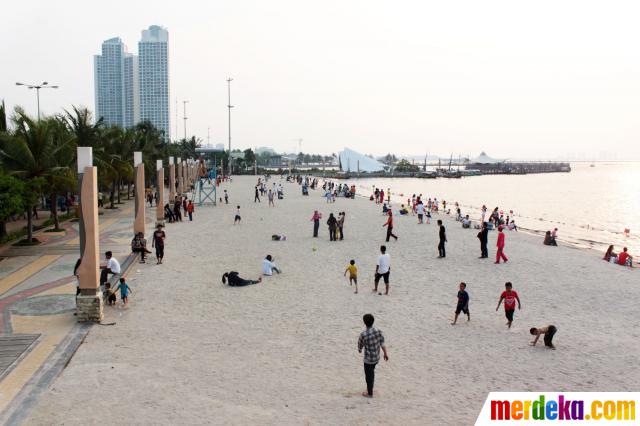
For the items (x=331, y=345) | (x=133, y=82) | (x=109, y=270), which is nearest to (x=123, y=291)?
(x=109, y=270)

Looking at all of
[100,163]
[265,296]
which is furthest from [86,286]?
[100,163]

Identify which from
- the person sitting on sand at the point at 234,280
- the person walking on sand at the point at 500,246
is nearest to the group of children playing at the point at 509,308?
the person sitting on sand at the point at 234,280

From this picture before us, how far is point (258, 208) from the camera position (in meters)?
34.8

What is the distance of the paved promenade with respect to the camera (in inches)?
295

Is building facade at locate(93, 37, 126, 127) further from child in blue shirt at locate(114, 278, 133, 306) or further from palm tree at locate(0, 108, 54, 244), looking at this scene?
child in blue shirt at locate(114, 278, 133, 306)

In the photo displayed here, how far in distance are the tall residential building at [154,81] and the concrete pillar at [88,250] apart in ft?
402

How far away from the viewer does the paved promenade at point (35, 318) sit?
7504 mm

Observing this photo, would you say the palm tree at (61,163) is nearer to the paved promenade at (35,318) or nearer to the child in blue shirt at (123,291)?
the paved promenade at (35,318)

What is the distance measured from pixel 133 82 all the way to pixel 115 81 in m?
4.00

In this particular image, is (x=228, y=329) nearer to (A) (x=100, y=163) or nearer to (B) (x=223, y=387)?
(B) (x=223, y=387)

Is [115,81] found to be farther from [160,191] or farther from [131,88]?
[160,191]

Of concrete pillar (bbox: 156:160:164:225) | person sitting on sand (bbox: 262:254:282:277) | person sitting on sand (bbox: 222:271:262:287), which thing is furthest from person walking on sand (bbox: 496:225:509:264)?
concrete pillar (bbox: 156:160:164:225)

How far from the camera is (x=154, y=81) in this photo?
425 ft

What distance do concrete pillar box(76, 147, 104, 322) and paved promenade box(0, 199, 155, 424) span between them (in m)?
0.35
